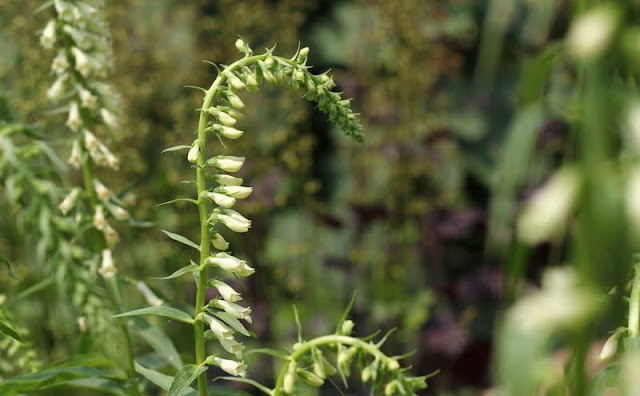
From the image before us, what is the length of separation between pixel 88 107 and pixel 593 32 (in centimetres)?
104

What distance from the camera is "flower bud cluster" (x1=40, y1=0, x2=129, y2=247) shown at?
1.31 m

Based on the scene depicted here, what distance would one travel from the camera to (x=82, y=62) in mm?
1309

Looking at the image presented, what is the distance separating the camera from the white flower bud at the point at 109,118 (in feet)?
4.47

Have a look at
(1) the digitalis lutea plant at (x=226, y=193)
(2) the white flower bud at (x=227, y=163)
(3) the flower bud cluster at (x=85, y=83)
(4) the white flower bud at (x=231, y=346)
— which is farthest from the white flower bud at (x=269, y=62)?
(3) the flower bud cluster at (x=85, y=83)

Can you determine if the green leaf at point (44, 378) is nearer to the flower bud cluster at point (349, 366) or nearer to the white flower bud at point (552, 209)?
the flower bud cluster at point (349, 366)

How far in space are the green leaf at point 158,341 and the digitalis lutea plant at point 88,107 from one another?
5 cm

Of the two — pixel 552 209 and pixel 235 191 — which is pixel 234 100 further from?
pixel 552 209

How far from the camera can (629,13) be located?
18.4 inches

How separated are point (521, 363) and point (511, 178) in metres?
0.24

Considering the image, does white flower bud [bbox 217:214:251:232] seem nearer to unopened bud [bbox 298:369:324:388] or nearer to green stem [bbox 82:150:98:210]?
unopened bud [bbox 298:369:324:388]

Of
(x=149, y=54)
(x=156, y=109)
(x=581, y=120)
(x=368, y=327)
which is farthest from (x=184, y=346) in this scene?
(x=581, y=120)

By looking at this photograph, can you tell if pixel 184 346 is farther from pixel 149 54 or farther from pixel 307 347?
pixel 307 347

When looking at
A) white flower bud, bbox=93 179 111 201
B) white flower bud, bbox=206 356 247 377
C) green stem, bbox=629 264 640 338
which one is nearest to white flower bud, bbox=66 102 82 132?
white flower bud, bbox=93 179 111 201

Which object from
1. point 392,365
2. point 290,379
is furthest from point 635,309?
point 290,379
